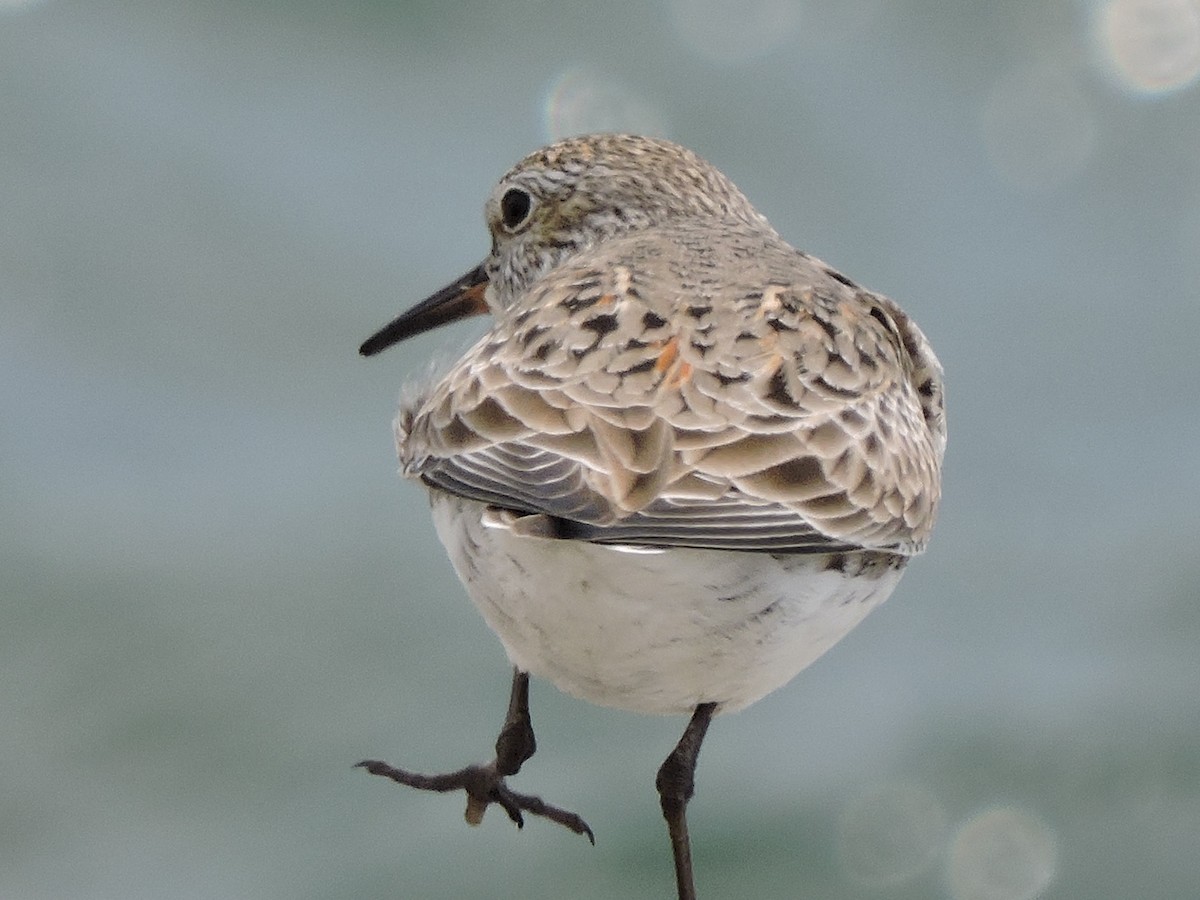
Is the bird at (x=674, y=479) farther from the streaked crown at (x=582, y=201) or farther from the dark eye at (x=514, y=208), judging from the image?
the dark eye at (x=514, y=208)

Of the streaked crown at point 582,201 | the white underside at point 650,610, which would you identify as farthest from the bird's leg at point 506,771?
the streaked crown at point 582,201

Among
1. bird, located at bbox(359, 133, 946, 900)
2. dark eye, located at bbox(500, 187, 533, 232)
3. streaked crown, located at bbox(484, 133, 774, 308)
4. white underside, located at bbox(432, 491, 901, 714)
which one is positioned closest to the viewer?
bird, located at bbox(359, 133, 946, 900)

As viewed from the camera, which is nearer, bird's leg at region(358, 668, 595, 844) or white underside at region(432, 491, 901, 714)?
white underside at region(432, 491, 901, 714)

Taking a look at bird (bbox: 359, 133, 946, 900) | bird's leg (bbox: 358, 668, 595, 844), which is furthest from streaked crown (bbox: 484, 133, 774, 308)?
bird's leg (bbox: 358, 668, 595, 844)

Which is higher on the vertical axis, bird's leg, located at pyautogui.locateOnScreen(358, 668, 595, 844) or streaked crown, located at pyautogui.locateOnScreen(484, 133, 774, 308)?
streaked crown, located at pyautogui.locateOnScreen(484, 133, 774, 308)

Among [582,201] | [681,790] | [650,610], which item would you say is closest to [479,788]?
[681,790]

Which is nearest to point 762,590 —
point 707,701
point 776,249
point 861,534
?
point 861,534

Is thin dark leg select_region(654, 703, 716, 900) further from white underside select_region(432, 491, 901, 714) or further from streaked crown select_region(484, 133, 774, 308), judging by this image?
streaked crown select_region(484, 133, 774, 308)

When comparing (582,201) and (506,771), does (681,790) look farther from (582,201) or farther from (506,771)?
(582,201)
